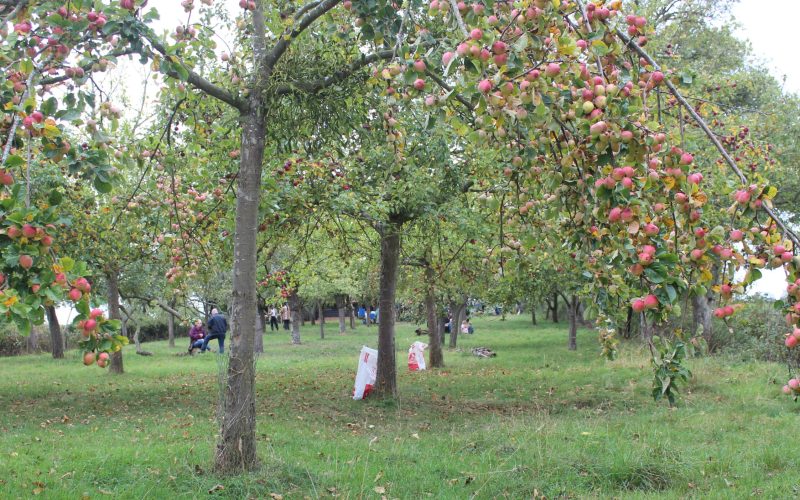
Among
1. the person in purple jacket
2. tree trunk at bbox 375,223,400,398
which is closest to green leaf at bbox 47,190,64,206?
tree trunk at bbox 375,223,400,398

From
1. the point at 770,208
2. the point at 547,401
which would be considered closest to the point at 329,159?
the point at 547,401

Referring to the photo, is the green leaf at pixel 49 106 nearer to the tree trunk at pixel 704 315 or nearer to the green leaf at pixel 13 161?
the green leaf at pixel 13 161

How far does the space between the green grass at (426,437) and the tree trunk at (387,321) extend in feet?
1.41

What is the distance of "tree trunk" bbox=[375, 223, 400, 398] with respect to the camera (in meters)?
11.1

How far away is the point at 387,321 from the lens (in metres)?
11.2

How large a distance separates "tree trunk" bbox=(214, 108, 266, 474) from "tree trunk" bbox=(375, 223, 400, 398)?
5418 mm

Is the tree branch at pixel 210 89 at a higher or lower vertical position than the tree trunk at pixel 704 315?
higher

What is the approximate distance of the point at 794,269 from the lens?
6.81 feet

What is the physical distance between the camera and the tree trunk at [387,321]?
439 inches

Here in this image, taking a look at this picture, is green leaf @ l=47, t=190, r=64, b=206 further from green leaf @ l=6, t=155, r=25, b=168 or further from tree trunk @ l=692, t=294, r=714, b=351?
tree trunk @ l=692, t=294, r=714, b=351

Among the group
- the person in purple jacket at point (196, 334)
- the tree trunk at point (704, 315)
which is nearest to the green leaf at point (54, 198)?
the tree trunk at point (704, 315)

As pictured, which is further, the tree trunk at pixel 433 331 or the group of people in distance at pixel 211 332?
the group of people in distance at pixel 211 332

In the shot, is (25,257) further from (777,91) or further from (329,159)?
(777,91)

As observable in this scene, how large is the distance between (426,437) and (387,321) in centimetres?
372
